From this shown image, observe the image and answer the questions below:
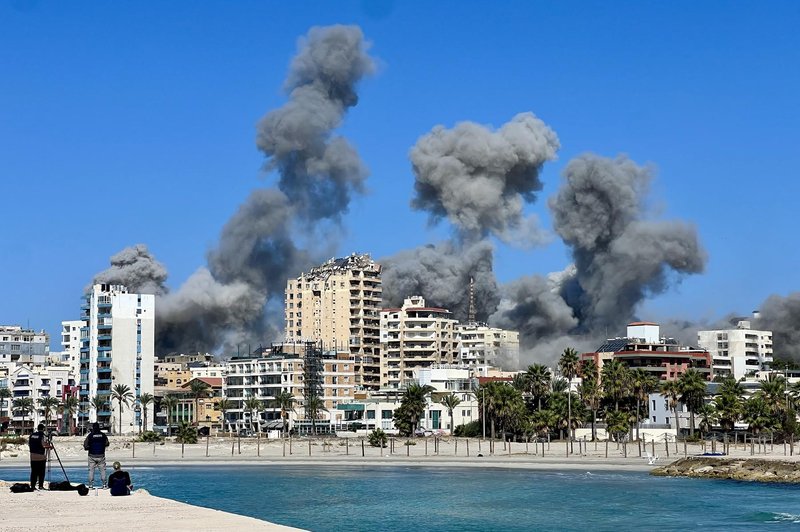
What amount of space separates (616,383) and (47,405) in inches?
2836

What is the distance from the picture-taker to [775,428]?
12812 centimetres

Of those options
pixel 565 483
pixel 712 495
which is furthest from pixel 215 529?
pixel 565 483

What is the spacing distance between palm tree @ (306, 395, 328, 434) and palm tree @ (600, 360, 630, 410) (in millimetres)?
40216

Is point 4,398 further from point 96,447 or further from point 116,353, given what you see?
point 96,447

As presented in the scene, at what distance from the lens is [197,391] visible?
16850 cm

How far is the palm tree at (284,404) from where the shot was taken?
6156 inches

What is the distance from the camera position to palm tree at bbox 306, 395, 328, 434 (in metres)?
160

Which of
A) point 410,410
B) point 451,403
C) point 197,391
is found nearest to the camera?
point 410,410

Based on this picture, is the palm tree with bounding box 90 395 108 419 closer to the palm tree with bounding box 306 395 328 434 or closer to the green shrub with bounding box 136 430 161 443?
the green shrub with bounding box 136 430 161 443

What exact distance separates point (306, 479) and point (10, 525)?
2672 inches

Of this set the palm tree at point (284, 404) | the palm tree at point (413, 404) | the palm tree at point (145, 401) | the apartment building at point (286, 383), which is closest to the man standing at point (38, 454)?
the palm tree at point (413, 404)

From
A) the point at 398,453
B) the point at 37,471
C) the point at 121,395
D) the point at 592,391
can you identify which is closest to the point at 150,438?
the point at 121,395

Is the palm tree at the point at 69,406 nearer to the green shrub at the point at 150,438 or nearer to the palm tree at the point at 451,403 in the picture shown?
the green shrub at the point at 150,438

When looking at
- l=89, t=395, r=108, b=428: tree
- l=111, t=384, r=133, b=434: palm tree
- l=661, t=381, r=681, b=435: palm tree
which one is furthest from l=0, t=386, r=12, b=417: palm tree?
l=661, t=381, r=681, b=435: palm tree
